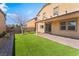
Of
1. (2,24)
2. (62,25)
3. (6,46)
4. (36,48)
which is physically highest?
(2,24)

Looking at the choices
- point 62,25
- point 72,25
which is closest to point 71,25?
point 72,25

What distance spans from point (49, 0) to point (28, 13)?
1.40 m

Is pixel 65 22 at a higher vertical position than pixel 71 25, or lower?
higher

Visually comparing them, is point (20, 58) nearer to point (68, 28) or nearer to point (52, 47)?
point (52, 47)

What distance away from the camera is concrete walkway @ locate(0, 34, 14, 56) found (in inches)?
299

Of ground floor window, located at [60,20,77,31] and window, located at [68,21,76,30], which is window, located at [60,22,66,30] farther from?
window, located at [68,21,76,30]

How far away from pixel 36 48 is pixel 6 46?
147 centimetres

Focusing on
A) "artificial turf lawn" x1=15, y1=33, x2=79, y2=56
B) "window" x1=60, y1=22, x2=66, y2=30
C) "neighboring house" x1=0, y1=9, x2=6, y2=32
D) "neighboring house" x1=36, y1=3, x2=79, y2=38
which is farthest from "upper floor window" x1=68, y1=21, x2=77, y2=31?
"neighboring house" x1=0, y1=9, x2=6, y2=32

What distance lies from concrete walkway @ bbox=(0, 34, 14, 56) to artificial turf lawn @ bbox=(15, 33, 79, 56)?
0.92 feet

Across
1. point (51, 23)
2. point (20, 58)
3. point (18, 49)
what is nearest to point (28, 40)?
point (18, 49)

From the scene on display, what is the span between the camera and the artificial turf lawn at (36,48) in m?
7.62

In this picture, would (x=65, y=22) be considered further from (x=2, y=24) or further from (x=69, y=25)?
(x=2, y=24)

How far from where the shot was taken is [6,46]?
845cm

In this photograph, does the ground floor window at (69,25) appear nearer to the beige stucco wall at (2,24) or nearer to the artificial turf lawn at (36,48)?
the artificial turf lawn at (36,48)
